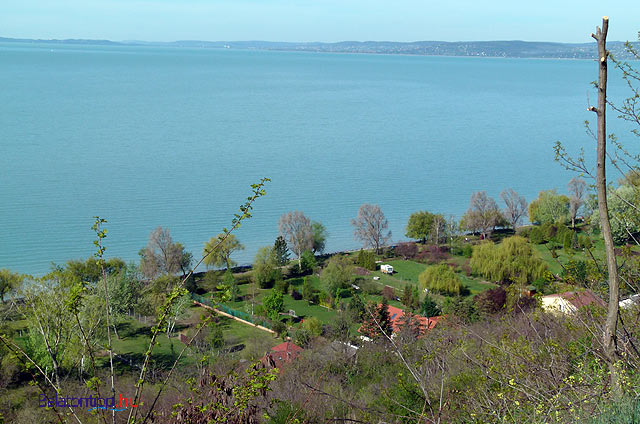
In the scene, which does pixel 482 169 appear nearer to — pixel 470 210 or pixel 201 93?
pixel 470 210

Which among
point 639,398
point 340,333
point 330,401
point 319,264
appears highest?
point 639,398

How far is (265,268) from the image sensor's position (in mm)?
15250

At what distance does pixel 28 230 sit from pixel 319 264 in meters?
9.07

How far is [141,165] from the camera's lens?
24906mm

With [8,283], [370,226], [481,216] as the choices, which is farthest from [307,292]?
[481,216]

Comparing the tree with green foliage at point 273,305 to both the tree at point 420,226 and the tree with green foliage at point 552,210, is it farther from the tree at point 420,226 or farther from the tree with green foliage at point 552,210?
the tree with green foliage at point 552,210

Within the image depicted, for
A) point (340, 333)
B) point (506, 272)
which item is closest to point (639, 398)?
point (340, 333)

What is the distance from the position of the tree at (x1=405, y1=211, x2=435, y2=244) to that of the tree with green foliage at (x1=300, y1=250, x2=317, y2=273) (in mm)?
3724

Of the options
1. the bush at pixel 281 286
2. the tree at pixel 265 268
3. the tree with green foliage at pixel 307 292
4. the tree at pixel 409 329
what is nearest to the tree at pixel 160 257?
the tree at pixel 265 268

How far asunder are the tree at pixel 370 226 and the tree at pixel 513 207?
4.87 meters

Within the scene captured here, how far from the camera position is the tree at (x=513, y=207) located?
790 inches

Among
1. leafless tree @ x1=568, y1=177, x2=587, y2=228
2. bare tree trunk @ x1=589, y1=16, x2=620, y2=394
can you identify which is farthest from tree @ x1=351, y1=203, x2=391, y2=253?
bare tree trunk @ x1=589, y1=16, x2=620, y2=394

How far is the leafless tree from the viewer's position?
20.1 meters

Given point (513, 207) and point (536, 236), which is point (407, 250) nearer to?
point (536, 236)
